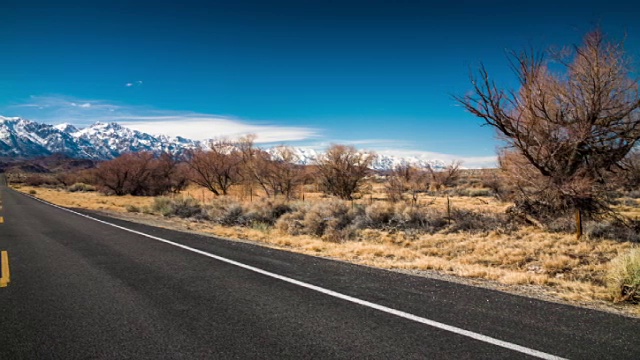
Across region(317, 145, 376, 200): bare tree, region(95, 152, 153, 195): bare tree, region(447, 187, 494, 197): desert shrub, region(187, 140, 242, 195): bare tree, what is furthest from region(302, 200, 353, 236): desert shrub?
region(95, 152, 153, 195): bare tree

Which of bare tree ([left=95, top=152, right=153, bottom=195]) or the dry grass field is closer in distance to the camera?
the dry grass field

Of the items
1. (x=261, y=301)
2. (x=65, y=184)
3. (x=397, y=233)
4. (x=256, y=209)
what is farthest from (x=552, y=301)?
(x=65, y=184)

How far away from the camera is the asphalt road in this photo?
3645 millimetres

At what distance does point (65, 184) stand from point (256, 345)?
97.4 m

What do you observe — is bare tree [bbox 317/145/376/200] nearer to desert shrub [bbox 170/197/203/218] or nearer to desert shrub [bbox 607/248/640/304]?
desert shrub [bbox 170/197/203/218]

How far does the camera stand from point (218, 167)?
40.2 metres

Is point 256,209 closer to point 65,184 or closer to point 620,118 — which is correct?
point 620,118

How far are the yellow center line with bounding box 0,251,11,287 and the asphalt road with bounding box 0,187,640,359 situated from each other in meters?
0.12

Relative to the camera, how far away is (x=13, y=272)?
6.93 m

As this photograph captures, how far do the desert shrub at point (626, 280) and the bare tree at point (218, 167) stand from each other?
3541cm

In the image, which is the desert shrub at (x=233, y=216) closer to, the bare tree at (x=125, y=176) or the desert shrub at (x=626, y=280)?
the desert shrub at (x=626, y=280)

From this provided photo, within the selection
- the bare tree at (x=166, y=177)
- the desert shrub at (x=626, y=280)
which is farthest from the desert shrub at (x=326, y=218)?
the bare tree at (x=166, y=177)

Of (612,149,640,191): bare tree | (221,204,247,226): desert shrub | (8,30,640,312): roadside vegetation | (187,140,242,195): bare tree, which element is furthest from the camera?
(187,140,242,195): bare tree

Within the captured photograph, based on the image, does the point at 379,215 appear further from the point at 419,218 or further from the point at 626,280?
the point at 626,280
